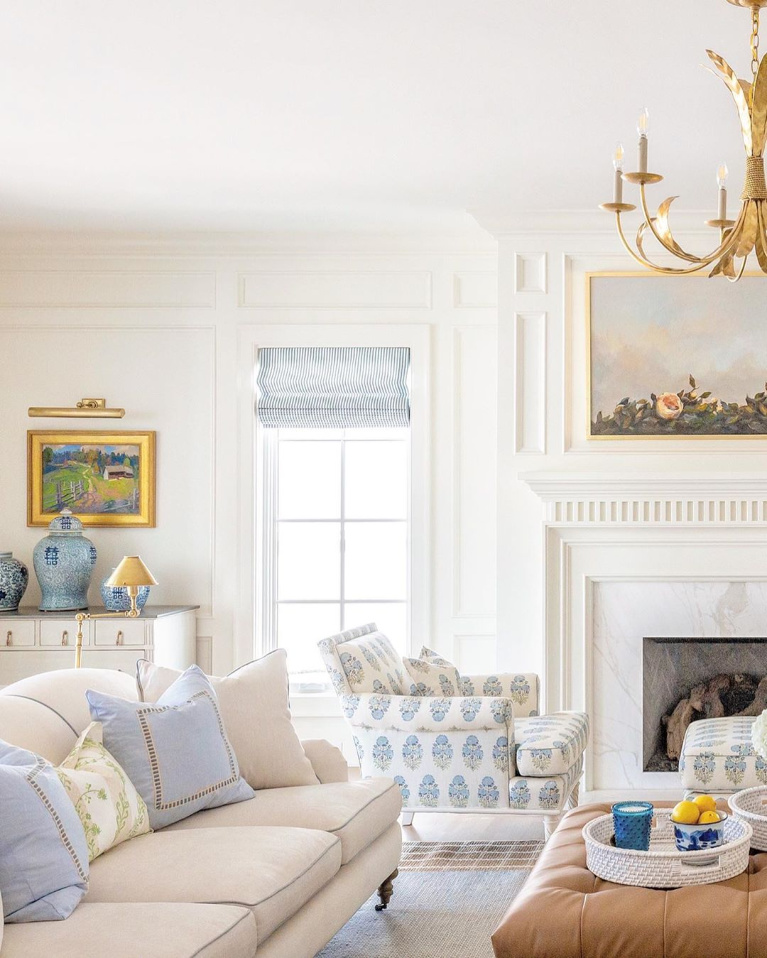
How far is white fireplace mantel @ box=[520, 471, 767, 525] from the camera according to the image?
199 inches

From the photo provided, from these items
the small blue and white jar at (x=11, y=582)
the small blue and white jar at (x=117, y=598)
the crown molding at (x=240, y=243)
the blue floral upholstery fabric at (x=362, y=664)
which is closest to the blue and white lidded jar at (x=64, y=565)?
the small blue and white jar at (x=11, y=582)

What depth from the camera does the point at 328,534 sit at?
587cm

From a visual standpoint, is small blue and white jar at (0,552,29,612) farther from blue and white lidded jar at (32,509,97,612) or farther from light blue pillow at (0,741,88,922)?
light blue pillow at (0,741,88,922)

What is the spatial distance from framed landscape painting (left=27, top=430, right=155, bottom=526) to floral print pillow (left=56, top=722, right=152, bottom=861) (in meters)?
2.89

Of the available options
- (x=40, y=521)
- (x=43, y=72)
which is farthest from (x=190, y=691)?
(x=40, y=521)

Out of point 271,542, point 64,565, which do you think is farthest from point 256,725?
point 271,542

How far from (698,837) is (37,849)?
1.52 meters

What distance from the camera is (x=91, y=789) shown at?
107 inches

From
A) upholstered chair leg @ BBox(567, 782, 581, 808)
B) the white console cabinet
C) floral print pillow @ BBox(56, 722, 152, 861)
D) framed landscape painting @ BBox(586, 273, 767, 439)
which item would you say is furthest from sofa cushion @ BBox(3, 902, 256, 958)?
framed landscape painting @ BBox(586, 273, 767, 439)

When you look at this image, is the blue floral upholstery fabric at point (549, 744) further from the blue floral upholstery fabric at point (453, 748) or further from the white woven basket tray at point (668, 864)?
Result: the white woven basket tray at point (668, 864)

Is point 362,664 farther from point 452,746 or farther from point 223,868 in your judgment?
point 223,868

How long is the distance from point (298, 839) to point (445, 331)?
3.43 metres

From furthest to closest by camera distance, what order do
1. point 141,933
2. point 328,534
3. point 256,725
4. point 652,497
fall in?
point 328,534, point 652,497, point 256,725, point 141,933

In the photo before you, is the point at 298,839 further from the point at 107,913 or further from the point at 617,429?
the point at 617,429
